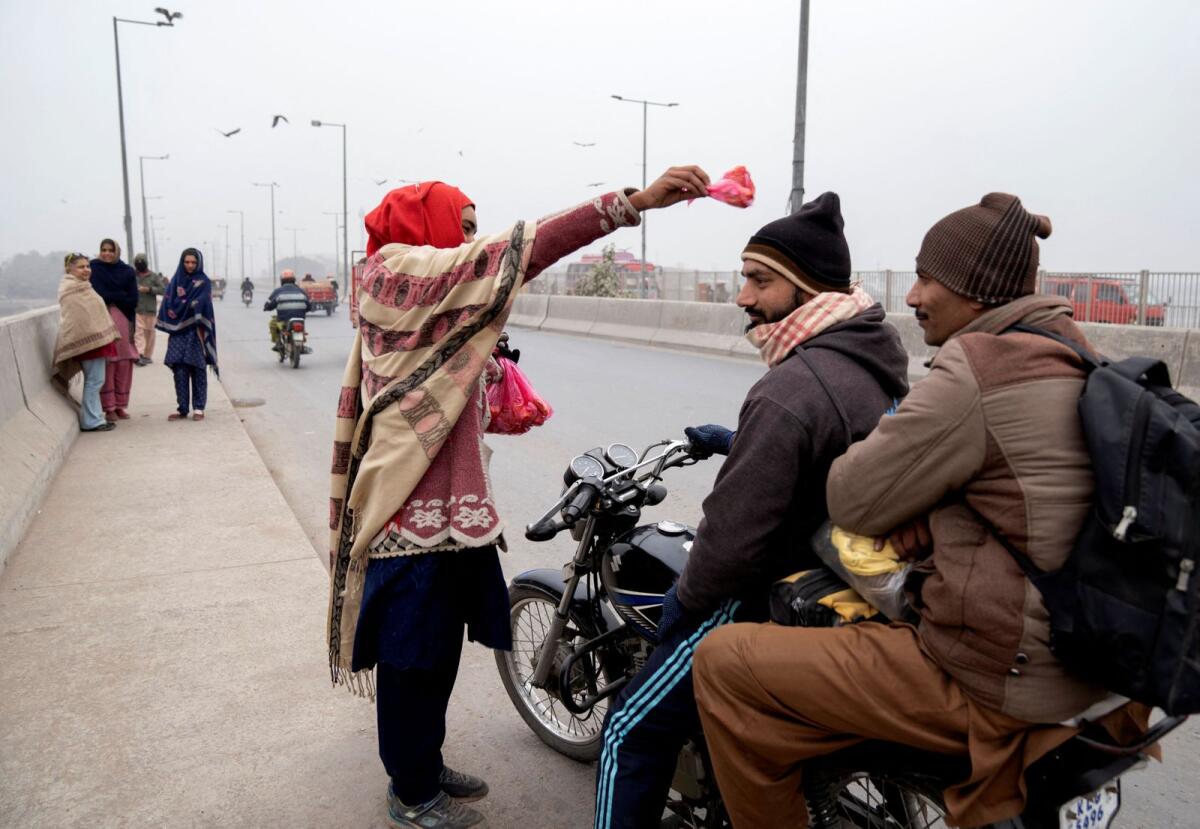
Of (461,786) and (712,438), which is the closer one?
(712,438)

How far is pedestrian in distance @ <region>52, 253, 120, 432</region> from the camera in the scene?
978cm

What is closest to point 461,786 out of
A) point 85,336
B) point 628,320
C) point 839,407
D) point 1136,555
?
point 839,407

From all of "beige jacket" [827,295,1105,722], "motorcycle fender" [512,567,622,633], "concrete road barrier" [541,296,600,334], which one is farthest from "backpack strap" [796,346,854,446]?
"concrete road barrier" [541,296,600,334]

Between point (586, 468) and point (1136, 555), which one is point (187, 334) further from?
point (1136, 555)

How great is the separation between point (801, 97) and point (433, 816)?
14859 millimetres

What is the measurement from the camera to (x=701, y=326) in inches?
703

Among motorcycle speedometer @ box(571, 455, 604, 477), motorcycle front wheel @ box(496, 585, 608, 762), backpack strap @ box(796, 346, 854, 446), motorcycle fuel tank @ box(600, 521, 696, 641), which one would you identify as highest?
backpack strap @ box(796, 346, 854, 446)

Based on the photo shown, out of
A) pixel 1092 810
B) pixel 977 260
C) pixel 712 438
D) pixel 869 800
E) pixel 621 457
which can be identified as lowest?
pixel 869 800

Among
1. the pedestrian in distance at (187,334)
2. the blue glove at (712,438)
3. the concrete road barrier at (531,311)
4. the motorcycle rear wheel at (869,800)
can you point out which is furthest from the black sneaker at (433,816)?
the concrete road barrier at (531,311)

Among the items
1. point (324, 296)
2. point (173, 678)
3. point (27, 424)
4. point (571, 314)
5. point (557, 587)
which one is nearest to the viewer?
point (557, 587)

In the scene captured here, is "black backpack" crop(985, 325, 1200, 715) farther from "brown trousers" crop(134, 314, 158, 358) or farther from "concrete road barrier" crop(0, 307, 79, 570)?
"brown trousers" crop(134, 314, 158, 358)

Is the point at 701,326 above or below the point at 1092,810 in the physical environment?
below

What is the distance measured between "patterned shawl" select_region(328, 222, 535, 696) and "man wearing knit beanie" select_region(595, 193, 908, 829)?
68cm

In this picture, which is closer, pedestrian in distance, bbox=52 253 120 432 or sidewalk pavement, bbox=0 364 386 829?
sidewalk pavement, bbox=0 364 386 829
